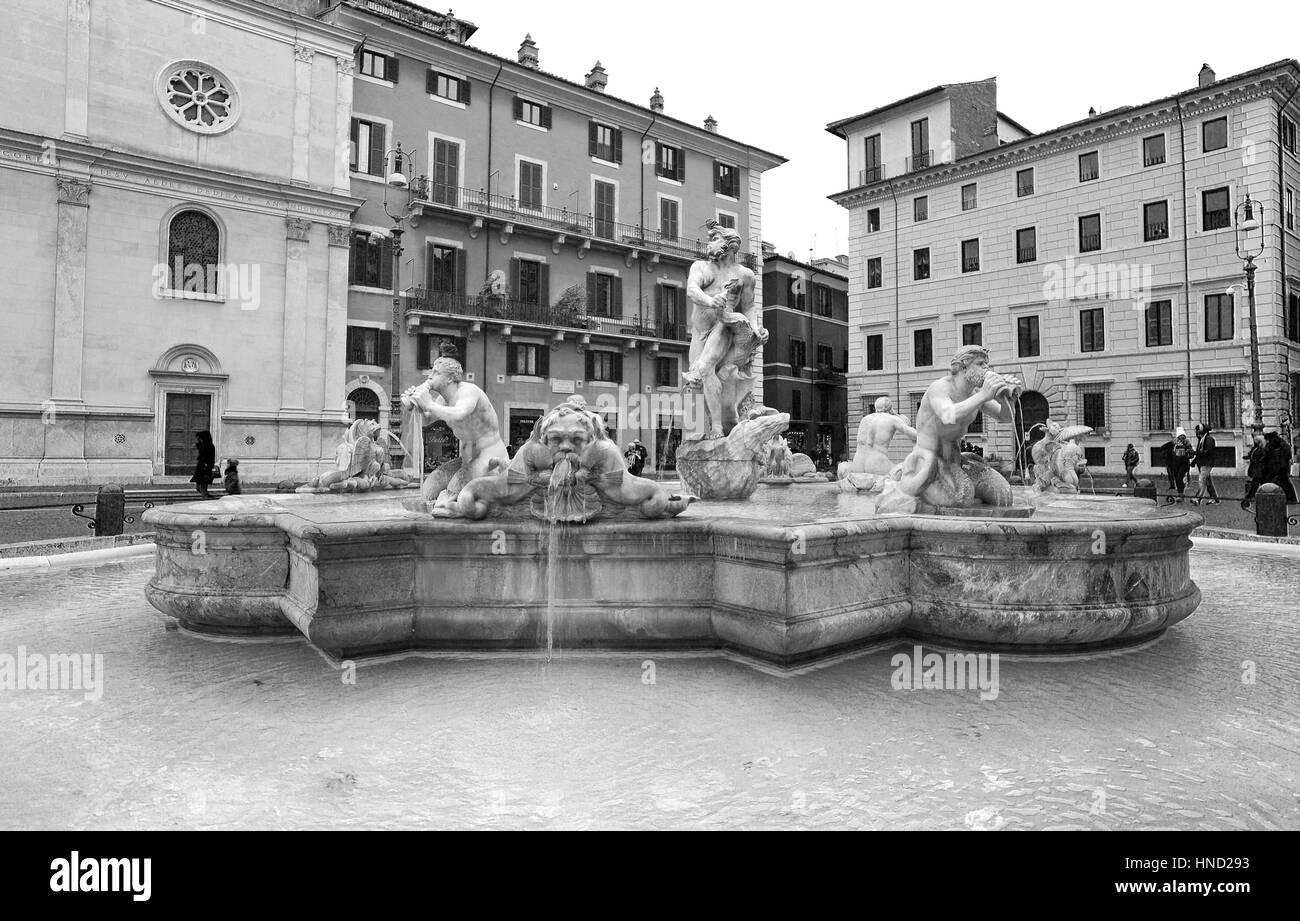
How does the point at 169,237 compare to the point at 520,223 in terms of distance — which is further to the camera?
the point at 520,223

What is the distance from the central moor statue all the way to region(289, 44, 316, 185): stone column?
2710 centimetres

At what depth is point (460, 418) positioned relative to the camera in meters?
5.55

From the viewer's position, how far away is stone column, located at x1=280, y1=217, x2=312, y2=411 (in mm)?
26781

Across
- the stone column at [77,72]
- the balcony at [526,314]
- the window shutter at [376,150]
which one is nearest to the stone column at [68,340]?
the stone column at [77,72]

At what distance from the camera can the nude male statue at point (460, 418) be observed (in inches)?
214

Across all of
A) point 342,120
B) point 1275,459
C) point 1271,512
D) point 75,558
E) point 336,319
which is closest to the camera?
point 75,558

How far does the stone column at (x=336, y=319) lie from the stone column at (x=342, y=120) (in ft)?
5.43

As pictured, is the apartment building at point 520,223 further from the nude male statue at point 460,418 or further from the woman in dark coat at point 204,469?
the nude male statue at point 460,418

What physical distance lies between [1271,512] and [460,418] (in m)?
10.3

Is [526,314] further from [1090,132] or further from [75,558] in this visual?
[75,558]

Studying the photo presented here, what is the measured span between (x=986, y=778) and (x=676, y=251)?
37.8m

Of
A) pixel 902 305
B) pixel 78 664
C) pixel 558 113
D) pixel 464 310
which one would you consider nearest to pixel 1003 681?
pixel 78 664

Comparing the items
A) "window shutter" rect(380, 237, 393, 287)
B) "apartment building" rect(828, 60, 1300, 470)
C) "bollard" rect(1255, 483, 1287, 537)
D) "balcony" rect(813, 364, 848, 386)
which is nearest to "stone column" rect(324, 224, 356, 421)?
"window shutter" rect(380, 237, 393, 287)

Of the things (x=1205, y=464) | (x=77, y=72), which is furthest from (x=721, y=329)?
(x=77, y=72)
